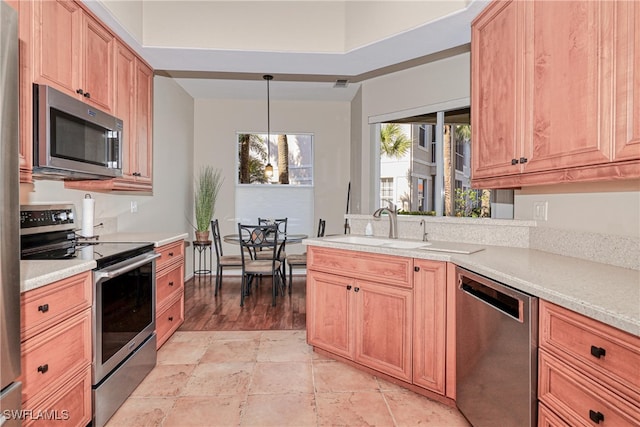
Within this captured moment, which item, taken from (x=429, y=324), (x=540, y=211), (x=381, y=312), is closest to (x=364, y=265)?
(x=381, y=312)

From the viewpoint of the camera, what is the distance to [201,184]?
5.57 meters

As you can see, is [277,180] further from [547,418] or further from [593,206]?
[547,418]

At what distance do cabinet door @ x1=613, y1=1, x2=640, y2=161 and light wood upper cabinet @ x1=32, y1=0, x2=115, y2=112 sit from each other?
266 cm

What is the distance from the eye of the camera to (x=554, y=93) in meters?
1.62

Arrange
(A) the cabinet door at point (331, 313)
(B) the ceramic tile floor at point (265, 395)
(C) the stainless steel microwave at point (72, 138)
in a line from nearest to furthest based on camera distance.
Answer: (C) the stainless steel microwave at point (72, 138), (B) the ceramic tile floor at point (265, 395), (A) the cabinet door at point (331, 313)

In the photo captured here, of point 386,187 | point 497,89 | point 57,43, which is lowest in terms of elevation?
point 386,187

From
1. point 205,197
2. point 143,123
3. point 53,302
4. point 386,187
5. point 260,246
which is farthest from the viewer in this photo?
point 205,197

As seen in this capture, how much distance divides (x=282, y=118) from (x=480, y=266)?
15.3 ft

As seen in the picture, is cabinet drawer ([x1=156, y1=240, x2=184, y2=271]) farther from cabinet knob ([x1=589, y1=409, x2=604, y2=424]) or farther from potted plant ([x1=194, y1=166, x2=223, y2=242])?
cabinet knob ([x1=589, y1=409, x2=604, y2=424])

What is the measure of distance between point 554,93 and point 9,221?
7.17 ft

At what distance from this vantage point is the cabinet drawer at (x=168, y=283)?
2748 millimetres

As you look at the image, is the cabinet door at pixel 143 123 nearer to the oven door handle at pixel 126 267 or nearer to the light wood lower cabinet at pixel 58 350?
the oven door handle at pixel 126 267

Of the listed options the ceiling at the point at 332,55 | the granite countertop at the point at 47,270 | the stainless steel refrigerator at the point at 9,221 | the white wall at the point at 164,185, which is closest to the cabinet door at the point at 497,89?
the ceiling at the point at 332,55

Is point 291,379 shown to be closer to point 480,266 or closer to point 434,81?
point 480,266
